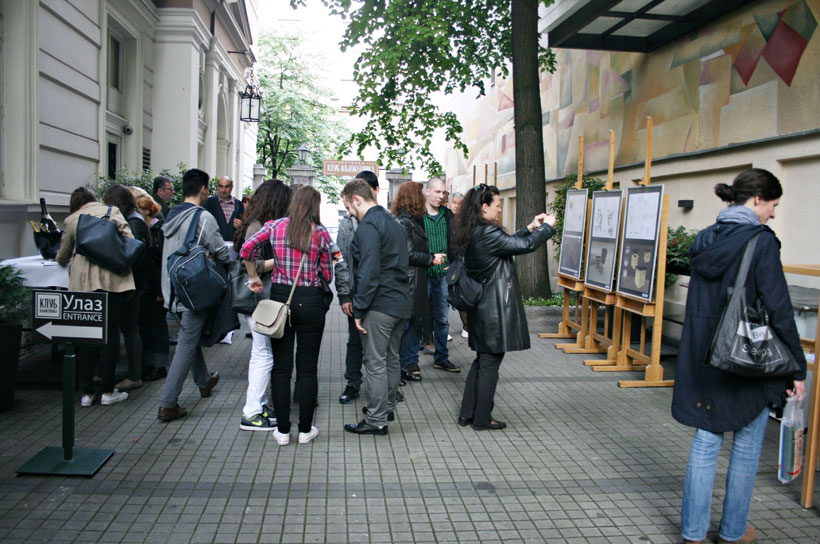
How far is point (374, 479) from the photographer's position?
432 centimetres

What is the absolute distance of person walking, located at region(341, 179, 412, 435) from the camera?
4.80 meters

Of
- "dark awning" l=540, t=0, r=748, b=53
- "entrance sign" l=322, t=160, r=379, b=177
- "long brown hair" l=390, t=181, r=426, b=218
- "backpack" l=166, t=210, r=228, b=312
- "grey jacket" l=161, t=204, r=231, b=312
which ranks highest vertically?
"dark awning" l=540, t=0, r=748, b=53

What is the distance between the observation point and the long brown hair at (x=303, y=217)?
4641mm

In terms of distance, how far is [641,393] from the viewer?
6695mm

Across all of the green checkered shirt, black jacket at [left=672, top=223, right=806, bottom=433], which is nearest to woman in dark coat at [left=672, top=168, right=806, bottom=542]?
black jacket at [left=672, top=223, right=806, bottom=433]

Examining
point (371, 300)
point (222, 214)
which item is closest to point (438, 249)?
point (371, 300)

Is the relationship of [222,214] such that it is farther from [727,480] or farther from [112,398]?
[727,480]

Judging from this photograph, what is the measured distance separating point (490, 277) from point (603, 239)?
322 centimetres

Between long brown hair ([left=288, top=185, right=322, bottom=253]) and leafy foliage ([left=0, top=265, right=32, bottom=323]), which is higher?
long brown hair ([left=288, top=185, right=322, bottom=253])

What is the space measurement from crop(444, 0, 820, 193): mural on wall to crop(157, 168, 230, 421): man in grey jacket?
6483 millimetres

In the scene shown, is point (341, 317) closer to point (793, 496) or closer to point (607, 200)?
point (607, 200)

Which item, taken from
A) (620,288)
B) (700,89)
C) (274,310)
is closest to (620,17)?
(700,89)

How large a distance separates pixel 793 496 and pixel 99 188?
9910 millimetres

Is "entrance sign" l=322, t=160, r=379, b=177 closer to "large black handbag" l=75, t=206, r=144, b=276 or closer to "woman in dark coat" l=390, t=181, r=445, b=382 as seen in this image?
"woman in dark coat" l=390, t=181, r=445, b=382
